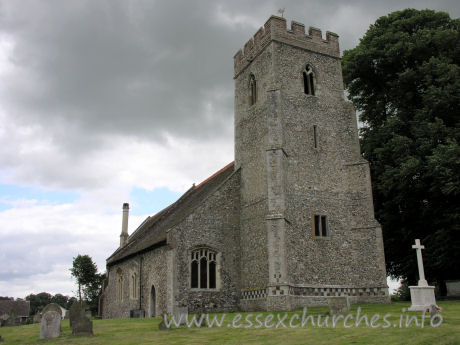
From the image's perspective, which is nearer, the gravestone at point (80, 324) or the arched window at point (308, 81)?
the gravestone at point (80, 324)

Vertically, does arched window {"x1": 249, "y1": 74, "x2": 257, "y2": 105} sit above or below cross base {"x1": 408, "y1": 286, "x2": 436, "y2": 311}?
above

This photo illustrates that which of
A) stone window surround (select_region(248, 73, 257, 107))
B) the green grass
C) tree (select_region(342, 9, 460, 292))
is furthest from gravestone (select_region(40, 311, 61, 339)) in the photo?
tree (select_region(342, 9, 460, 292))

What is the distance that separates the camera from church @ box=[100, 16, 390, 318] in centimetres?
1948

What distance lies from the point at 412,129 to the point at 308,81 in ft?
20.0

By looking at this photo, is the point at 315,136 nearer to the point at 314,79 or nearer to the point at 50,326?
the point at 314,79

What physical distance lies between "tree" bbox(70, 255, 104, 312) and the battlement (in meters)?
38.7

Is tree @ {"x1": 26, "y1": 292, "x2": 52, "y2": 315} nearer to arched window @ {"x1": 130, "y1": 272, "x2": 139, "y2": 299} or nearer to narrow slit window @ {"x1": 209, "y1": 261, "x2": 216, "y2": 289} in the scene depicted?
arched window @ {"x1": 130, "y1": 272, "x2": 139, "y2": 299}

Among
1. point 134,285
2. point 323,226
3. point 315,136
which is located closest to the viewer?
point 323,226

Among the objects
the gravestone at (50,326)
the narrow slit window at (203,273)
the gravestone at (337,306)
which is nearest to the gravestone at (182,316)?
the gravestone at (50,326)

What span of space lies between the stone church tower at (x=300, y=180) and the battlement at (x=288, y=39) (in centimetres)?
6

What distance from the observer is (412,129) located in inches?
912

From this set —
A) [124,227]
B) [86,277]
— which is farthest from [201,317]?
[86,277]

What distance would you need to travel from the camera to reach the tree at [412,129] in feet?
69.4

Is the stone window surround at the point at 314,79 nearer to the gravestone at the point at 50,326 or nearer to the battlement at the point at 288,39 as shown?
the battlement at the point at 288,39
